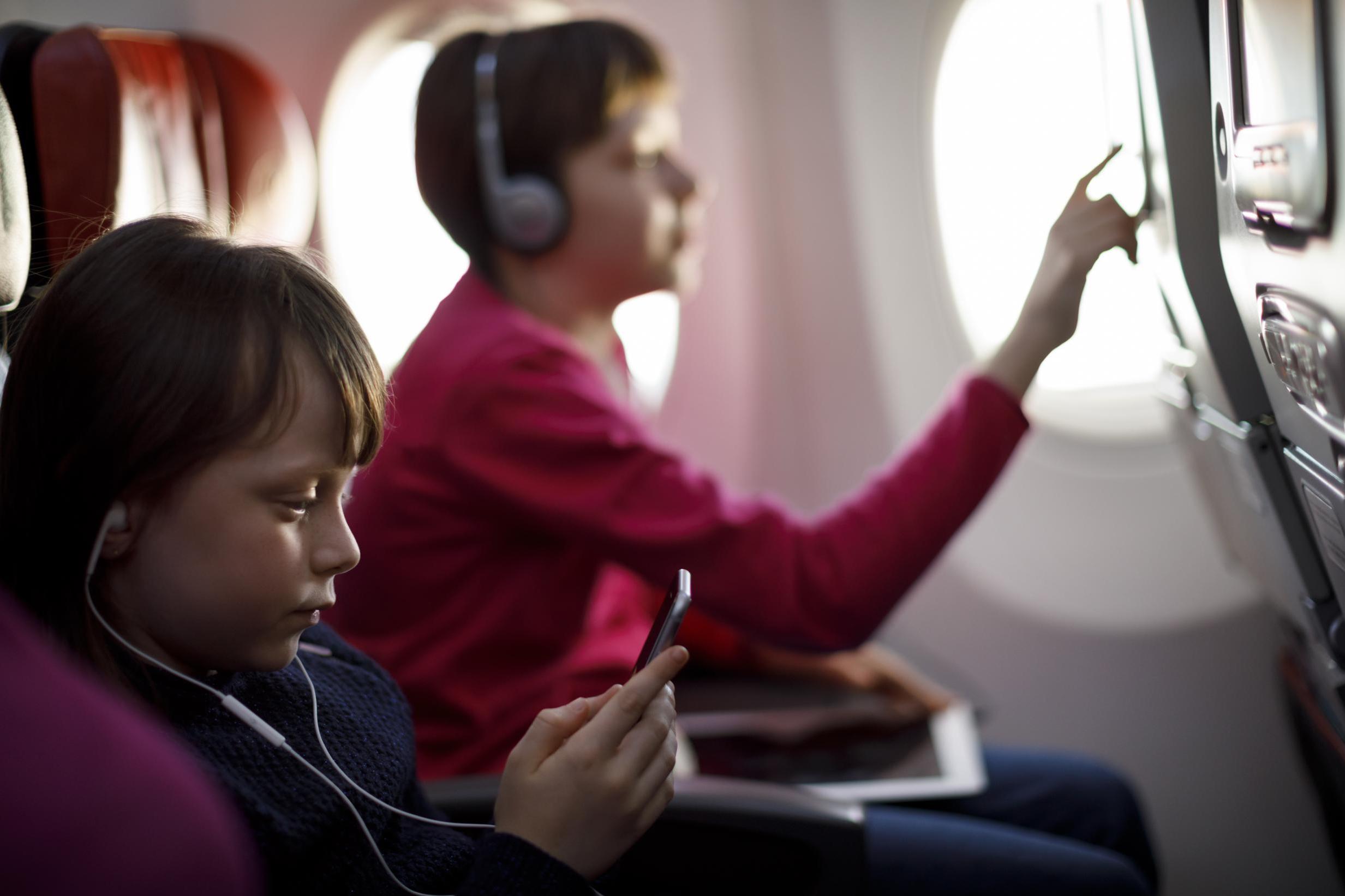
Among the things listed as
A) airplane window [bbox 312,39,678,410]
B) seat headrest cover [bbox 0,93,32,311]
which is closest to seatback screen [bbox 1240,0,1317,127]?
seat headrest cover [bbox 0,93,32,311]

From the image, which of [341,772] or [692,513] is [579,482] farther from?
[341,772]

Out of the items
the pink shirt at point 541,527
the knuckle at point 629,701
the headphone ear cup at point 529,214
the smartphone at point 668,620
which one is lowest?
the pink shirt at point 541,527

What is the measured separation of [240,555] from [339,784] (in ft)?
0.55

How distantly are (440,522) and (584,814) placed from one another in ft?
1.94

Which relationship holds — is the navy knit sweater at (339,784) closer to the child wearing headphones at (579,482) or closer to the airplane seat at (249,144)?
the child wearing headphones at (579,482)

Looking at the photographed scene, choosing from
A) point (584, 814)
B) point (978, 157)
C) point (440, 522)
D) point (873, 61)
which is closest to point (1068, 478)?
point (978, 157)

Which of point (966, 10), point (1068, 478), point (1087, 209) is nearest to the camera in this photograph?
point (1087, 209)

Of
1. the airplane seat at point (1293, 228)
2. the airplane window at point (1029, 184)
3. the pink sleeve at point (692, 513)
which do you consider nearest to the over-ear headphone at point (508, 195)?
the pink sleeve at point (692, 513)

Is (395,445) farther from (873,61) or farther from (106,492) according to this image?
(873,61)

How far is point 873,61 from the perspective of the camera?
1.73m

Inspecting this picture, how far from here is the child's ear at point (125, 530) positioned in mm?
564

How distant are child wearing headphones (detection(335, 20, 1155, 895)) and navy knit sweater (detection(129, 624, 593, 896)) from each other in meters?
0.33

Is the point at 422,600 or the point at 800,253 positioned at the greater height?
the point at 800,253

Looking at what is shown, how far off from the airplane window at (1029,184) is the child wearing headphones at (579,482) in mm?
646
